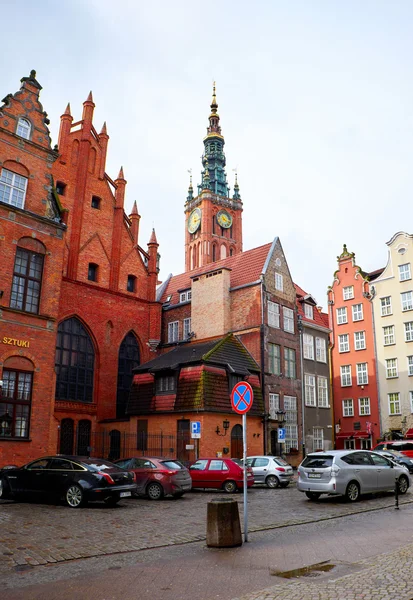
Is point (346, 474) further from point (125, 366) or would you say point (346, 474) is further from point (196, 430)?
point (125, 366)

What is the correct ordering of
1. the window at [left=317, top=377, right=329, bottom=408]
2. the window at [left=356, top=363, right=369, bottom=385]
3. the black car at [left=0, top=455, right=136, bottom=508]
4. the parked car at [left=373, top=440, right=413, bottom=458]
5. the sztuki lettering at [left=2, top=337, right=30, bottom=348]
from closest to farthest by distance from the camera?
the black car at [left=0, top=455, right=136, bottom=508] → the sztuki lettering at [left=2, top=337, right=30, bottom=348] → the parked car at [left=373, top=440, right=413, bottom=458] → the window at [left=317, top=377, right=329, bottom=408] → the window at [left=356, top=363, right=369, bottom=385]

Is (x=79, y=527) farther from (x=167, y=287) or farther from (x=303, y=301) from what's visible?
(x=167, y=287)

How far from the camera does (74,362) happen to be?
32.8 m

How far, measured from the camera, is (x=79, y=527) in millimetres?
12125

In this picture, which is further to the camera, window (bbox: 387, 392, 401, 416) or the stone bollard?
window (bbox: 387, 392, 401, 416)

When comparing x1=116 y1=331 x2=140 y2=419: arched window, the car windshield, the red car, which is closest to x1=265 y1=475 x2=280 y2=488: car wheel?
the red car

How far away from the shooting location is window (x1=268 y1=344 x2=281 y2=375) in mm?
A: 35344

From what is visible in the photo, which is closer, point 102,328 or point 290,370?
point 102,328

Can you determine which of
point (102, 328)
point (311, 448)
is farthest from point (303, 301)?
point (102, 328)

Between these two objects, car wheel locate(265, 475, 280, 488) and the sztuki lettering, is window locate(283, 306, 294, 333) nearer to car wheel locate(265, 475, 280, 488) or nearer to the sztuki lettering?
car wheel locate(265, 475, 280, 488)

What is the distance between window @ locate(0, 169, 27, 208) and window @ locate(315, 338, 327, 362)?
2379 centimetres

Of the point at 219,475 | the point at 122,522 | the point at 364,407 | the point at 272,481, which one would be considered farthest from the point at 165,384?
the point at 364,407

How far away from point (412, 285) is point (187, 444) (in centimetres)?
2788

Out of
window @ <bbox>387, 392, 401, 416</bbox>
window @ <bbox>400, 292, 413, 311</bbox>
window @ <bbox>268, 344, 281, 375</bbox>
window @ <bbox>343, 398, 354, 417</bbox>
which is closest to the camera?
window @ <bbox>268, 344, 281, 375</bbox>
